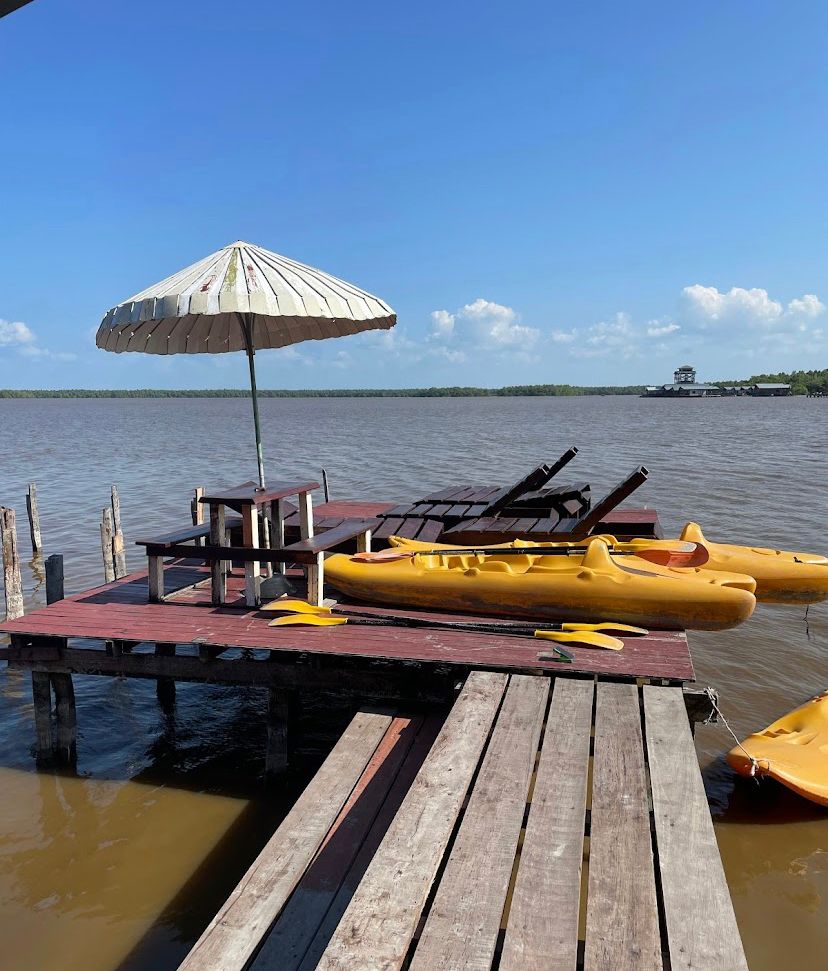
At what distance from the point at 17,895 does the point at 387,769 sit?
8.56 ft

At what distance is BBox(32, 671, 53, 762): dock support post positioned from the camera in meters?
6.38

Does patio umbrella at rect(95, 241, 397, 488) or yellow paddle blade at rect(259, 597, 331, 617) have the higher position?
patio umbrella at rect(95, 241, 397, 488)

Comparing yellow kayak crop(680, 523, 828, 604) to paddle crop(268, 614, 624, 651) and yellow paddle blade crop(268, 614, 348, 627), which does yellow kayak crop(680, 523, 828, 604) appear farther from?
yellow paddle blade crop(268, 614, 348, 627)

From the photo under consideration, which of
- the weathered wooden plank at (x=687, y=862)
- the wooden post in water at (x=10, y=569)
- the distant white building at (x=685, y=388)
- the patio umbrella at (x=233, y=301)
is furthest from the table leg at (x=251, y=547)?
the distant white building at (x=685, y=388)

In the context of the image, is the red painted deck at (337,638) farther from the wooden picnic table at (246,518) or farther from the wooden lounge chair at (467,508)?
the wooden lounge chair at (467,508)

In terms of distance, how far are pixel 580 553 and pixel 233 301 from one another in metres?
3.79

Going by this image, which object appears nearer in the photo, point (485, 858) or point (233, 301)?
point (485, 858)

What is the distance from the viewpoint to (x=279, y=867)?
12.4ft

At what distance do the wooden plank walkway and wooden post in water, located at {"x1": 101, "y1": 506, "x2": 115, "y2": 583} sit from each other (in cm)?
743

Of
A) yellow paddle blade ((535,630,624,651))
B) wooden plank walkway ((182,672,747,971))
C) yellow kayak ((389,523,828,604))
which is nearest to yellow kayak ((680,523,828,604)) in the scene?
yellow kayak ((389,523,828,604))

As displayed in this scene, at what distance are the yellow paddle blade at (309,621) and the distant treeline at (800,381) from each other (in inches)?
5312

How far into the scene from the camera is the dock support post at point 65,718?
6379 millimetres

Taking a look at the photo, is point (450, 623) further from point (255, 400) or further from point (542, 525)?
point (255, 400)

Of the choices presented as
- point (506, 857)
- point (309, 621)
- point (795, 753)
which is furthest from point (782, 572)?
point (506, 857)
